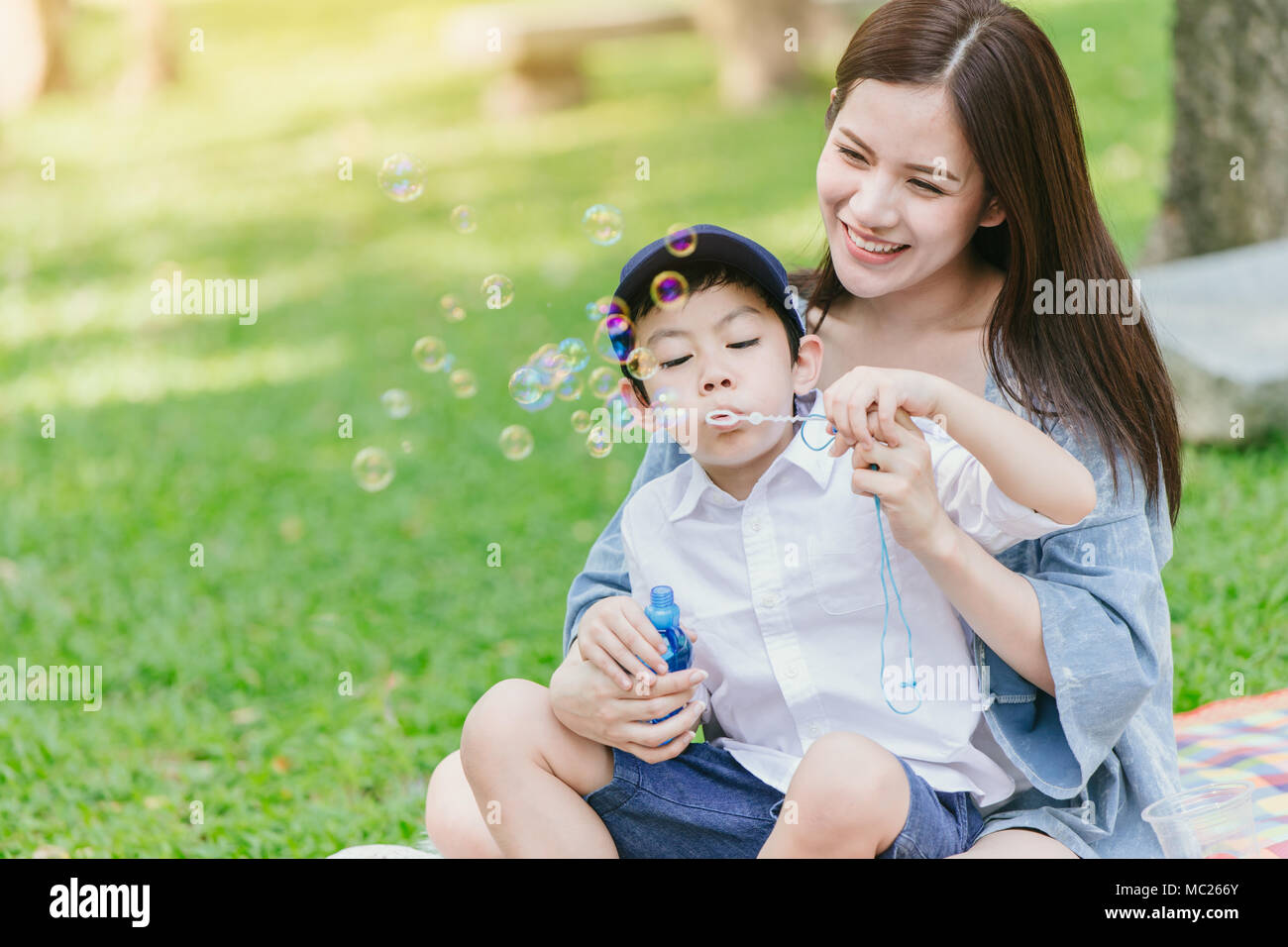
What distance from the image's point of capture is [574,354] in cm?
260

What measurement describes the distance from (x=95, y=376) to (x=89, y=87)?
8295 millimetres

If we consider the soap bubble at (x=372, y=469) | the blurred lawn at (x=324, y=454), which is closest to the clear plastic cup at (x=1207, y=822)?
the blurred lawn at (x=324, y=454)

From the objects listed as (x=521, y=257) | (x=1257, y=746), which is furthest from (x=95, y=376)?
(x=1257, y=746)

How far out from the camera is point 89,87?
13.7 m

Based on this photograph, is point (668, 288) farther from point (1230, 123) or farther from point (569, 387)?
point (1230, 123)

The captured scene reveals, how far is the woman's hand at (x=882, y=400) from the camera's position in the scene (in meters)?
1.94

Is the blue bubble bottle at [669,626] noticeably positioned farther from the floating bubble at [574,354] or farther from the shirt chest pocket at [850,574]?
the floating bubble at [574,354]

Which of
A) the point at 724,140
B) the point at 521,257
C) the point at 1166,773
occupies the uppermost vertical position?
the point at 724,140

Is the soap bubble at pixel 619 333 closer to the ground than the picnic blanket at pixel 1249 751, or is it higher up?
higher up

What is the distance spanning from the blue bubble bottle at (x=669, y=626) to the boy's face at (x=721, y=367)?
23 centimetres

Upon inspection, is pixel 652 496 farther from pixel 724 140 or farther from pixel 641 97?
pixel 641 97

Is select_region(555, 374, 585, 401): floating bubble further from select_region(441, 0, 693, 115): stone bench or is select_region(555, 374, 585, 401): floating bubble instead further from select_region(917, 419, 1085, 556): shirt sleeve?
select_region(441, 0, 693, 115): stone bench

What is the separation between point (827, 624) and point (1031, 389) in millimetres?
465
